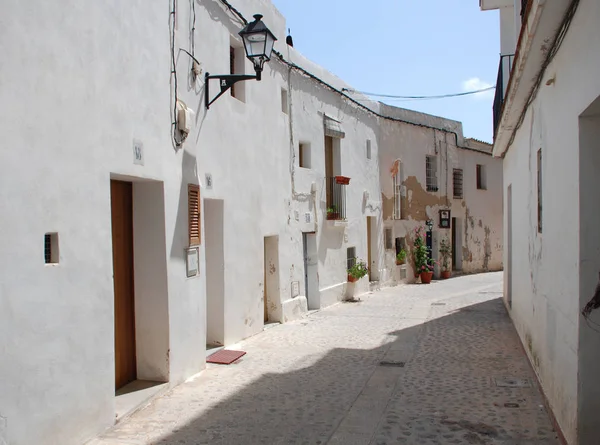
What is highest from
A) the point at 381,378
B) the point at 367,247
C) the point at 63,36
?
the point at 63,36

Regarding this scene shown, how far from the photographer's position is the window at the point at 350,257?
48.6ft

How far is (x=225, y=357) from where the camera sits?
780 centimetres

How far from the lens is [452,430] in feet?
16.5

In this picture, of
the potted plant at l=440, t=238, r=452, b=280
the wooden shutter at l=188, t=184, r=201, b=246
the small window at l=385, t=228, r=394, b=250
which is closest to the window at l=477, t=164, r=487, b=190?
the potted plant at l=440, t=238, r=452, b=280

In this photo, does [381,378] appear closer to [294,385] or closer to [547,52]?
[294,385]

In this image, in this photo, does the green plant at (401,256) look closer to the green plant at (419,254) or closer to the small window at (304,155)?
the green plant at (419,254)

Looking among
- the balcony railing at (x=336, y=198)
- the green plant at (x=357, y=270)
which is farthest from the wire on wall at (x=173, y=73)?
the green plant at (x=357, y=270)

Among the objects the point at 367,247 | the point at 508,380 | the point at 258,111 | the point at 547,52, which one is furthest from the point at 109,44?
the point at 367,247

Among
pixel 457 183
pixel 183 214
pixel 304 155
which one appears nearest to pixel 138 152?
pixel 183 214

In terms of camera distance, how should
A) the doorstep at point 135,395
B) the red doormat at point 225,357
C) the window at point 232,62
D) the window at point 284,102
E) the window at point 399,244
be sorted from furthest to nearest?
the window at point 399,244, the window at point 284,102, the window at point 232,62, the red doormat at point 225,357, the doorstep at point 135,395

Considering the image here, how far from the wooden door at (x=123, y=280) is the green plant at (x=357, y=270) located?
8775mm

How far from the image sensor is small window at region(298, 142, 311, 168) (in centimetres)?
1256

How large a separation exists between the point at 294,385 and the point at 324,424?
52.1 inches

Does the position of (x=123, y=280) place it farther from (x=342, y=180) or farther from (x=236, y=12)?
(x=342, y=180)
